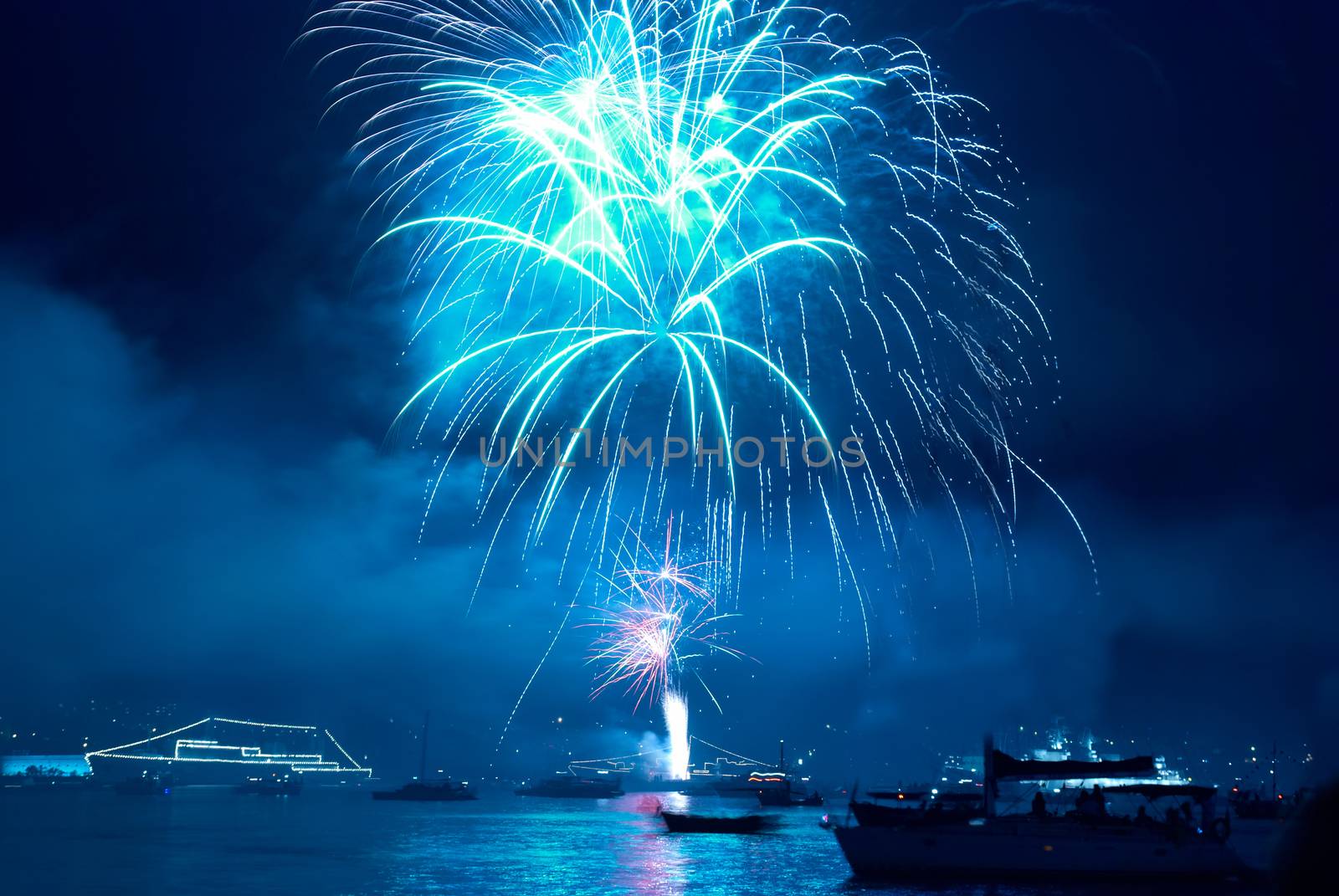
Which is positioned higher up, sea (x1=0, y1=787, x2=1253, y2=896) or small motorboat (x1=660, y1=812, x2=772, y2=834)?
sea (x1=0, y1=787, x2=1253, y2=896)

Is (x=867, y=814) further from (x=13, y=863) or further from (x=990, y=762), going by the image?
(x=13, y=863)

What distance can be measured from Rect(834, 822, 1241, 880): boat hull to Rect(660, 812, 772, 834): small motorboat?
47302mm

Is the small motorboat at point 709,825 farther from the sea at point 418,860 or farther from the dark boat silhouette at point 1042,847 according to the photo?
the dark boat silhouette at point 1042,847

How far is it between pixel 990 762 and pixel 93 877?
46578 mm

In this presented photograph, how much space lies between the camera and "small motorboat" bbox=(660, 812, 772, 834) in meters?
99.9

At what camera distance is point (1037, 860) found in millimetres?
51688

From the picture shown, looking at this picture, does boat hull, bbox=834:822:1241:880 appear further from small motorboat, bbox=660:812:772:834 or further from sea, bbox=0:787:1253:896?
small motorboat, bbox=660:812:772:834

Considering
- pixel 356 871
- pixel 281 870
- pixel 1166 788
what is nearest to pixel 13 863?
pixel 281 870

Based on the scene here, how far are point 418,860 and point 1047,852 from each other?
3637cm

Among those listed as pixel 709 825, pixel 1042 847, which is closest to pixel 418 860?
pixel 1042 847

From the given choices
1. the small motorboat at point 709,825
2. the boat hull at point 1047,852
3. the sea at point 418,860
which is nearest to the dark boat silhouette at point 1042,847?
the boat hull at point 1047,852

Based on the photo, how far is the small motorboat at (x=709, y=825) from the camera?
9994 cm

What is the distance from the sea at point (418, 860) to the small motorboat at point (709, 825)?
1634 millimetres

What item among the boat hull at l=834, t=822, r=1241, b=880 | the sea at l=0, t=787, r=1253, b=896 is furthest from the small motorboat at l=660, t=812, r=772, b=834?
the boat hull at l=834, t=822, r=1241, b=880
